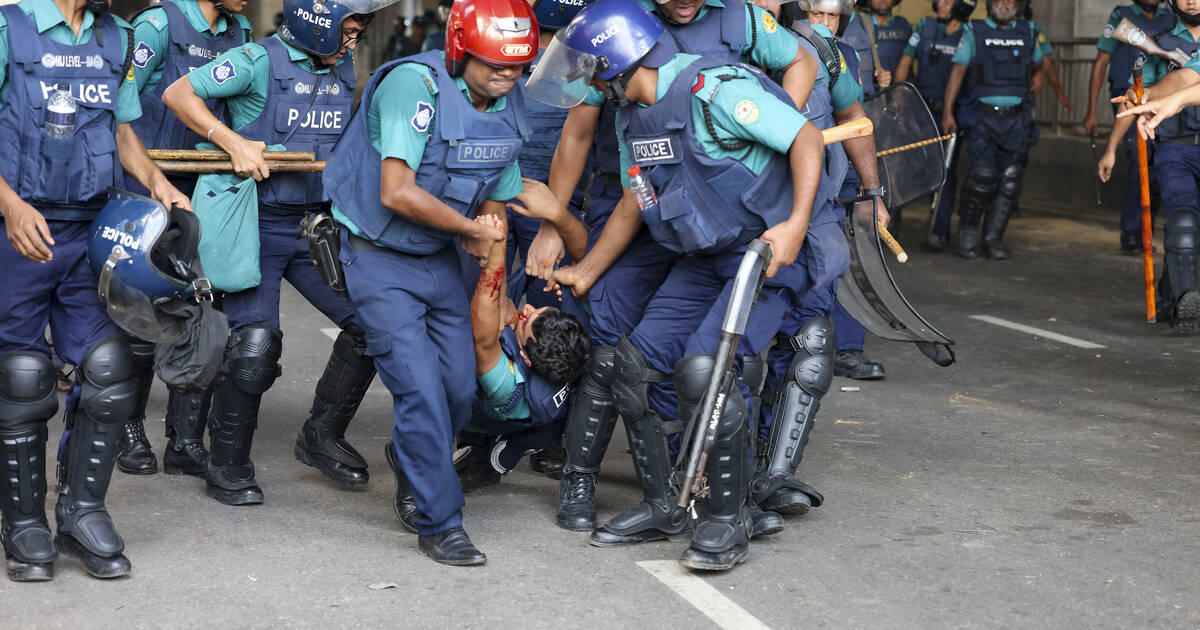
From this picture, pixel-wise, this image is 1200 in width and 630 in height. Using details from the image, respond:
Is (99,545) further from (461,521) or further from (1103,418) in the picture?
(1103,418)

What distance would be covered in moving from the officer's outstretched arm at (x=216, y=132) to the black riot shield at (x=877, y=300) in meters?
2.20

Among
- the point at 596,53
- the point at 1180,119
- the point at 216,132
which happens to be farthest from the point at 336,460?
the point at 1180,119

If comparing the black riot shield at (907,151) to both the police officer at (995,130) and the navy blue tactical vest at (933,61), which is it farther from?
the navy blue tactical vest at (933,61)

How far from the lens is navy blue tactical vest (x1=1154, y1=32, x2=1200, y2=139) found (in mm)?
8703

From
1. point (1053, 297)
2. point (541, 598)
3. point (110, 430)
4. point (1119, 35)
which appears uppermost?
point (1119, 35)

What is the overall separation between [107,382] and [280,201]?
1.27 m

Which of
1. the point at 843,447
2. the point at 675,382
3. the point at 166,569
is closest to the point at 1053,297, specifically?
the point at 843,447

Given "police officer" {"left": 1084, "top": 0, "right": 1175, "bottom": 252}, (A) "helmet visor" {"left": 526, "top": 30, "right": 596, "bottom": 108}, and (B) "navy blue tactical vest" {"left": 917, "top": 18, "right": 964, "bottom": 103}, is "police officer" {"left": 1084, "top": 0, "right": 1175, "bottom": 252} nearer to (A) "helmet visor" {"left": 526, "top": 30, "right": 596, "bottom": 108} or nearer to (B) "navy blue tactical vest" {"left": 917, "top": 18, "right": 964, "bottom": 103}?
(B) "navy blue tactical vest" {"left": 917, "top": 18, "right": 964, "bottom": 103}

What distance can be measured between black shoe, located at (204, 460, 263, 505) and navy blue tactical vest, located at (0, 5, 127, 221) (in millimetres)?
Answer: 1204

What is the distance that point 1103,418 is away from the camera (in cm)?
676

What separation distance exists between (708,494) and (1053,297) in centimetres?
614

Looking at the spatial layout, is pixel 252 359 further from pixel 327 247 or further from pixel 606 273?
pixel 606 273

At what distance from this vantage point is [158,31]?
231 inches

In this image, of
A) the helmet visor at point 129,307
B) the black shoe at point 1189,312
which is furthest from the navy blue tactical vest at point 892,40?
the helmet visor at point 129,307
